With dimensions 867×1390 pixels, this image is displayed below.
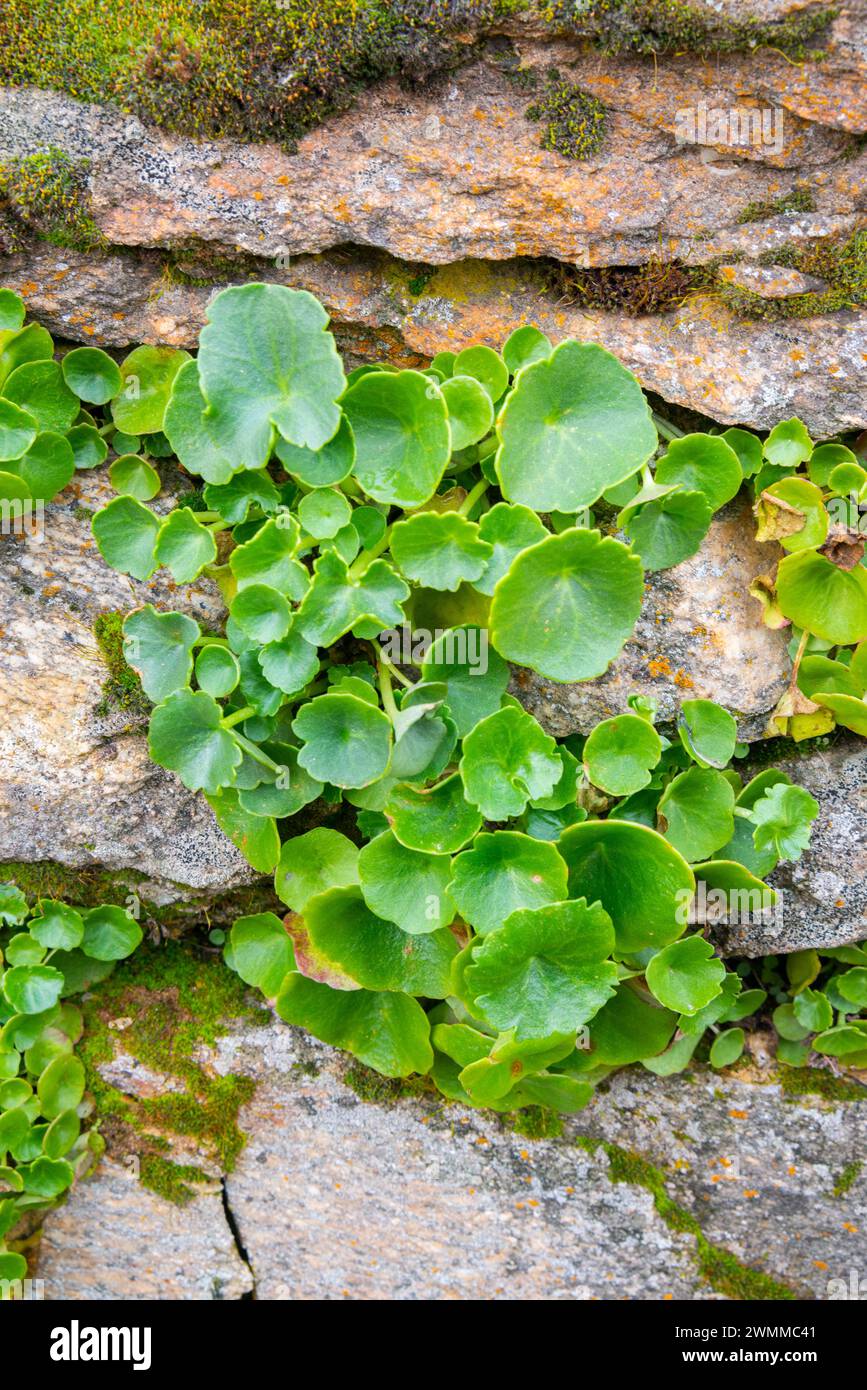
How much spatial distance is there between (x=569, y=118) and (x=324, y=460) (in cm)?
97

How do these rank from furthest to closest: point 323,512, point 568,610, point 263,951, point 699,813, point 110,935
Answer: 1. point 110,935
2. point 263,951
3. point 699,813
4. point 323,512
5. point 568,610

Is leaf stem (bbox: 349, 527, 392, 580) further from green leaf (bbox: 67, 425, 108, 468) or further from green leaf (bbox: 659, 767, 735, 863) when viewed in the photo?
green leaf (bbox: 659, 767, 735, 863)

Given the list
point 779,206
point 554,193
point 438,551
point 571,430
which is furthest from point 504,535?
point 779,206

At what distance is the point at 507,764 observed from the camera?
6.45 ft

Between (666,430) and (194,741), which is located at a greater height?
(666,430)

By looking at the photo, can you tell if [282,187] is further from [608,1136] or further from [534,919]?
[608,1136]

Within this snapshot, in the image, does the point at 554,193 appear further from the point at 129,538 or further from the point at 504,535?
the point at 129,538

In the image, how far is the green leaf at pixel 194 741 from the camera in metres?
1.99

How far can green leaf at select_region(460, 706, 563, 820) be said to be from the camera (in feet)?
6.26

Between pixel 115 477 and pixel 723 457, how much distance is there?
1.49 meters

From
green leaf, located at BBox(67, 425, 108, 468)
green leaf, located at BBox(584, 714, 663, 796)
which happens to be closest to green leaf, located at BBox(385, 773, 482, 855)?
green leaf, located at BBox(584, 714, 663, 796)

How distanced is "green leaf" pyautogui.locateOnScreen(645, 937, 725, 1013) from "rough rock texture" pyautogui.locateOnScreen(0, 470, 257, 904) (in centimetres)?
123

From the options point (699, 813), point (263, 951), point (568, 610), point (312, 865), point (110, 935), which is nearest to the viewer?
point (568, 610)

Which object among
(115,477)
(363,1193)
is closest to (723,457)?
(115,477)
